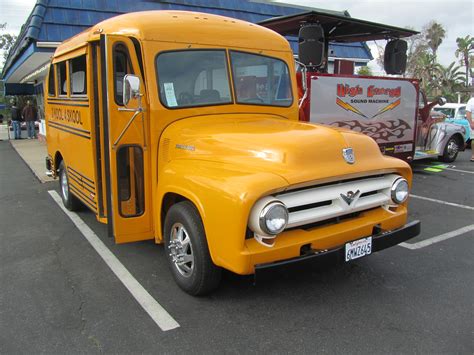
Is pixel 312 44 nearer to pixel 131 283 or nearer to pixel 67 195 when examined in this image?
pixel 67 195

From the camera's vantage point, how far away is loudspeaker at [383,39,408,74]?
9.00 meters

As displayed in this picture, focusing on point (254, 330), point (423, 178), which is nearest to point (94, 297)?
point (254, 330)

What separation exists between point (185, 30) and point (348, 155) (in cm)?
202

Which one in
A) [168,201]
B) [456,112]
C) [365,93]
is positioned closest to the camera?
[168,201]

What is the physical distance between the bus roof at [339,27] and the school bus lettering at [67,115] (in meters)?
4.34

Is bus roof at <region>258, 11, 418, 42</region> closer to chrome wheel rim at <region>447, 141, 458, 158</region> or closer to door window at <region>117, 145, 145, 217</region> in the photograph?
chrome wheel rim at <region>447, 141, 458, 158</region>

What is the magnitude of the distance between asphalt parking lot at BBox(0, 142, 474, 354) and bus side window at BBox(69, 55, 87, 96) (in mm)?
1785

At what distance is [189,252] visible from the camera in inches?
141

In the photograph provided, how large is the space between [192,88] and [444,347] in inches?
118

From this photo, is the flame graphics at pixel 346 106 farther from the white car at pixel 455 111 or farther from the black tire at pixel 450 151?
the white car at pixel 455 111

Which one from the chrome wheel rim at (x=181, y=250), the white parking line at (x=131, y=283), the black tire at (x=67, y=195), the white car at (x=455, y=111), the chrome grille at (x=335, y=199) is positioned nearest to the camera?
the chrome grille at (x=335, y=199)

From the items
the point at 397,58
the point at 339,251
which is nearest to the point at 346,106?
the point at 397,58

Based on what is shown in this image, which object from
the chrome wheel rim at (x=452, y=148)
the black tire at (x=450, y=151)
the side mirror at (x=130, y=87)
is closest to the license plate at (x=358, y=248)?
the side mirror at (x=130, y=87)

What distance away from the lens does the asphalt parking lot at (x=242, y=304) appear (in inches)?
118
